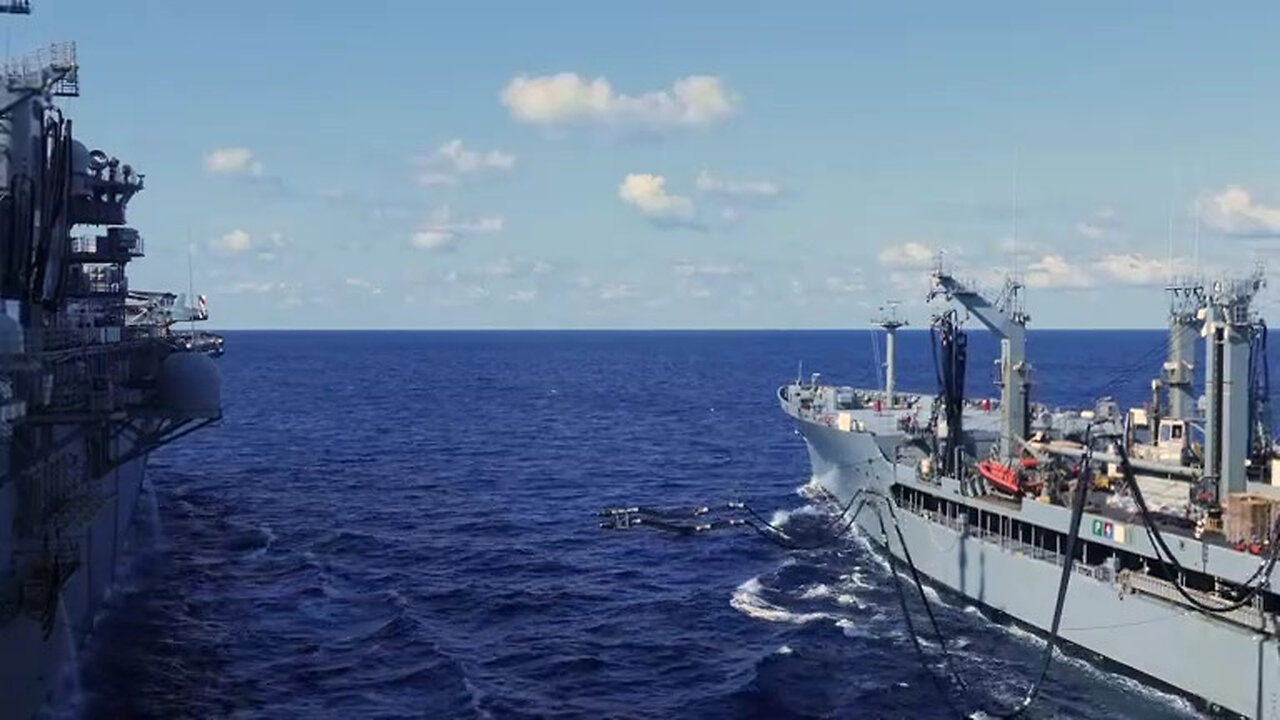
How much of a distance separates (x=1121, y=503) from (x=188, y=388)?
3715cm

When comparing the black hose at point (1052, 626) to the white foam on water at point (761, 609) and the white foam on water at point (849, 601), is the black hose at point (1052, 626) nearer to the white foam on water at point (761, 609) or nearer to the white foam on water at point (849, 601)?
the white foam on water at point (849, 601)

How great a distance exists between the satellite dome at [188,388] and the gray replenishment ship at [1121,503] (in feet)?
98.2

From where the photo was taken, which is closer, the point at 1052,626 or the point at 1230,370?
the point at 1052,626

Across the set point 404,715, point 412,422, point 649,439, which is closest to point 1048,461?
point 404,715

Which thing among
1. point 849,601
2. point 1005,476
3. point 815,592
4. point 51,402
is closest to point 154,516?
point 51,402

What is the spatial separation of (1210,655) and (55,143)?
4238 centimetres

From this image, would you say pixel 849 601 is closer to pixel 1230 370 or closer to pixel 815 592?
pixel 815 592

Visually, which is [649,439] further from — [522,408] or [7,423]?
[7,423]

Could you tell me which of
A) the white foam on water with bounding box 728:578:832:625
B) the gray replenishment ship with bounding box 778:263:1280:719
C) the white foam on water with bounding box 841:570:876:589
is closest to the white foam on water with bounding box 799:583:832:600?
the white foam on water with bounding box 841:570:876:589

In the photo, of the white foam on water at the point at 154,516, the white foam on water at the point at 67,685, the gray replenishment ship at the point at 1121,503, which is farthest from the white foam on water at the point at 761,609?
the white foam on water at the point at 154,516

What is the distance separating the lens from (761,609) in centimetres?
4981

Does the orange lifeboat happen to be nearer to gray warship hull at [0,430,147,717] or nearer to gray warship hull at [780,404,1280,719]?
gray warship hull at [780,404,1280,719]

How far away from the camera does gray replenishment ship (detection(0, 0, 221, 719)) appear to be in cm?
2991

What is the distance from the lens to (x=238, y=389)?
581 ft
